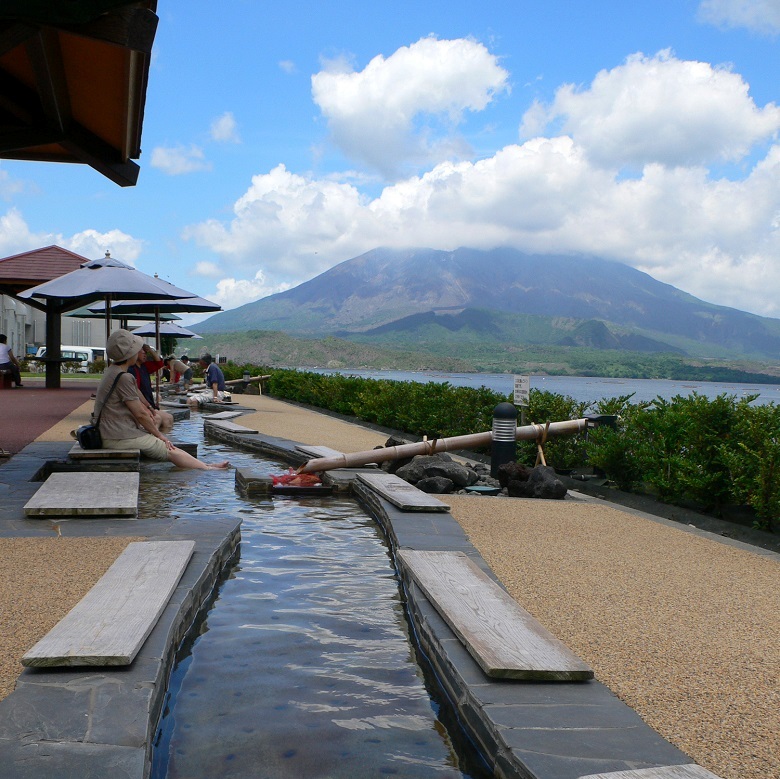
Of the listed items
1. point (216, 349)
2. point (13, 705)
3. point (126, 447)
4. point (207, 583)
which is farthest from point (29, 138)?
point (216, 349)

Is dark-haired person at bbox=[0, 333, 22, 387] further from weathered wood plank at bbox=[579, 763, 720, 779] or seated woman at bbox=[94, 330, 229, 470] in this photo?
weathered wood plank at bbox=[579, 763, 720, 779]

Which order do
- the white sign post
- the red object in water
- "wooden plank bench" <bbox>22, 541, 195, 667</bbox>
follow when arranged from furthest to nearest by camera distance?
the white sign post, the red object in water, "wooden plank bench" <bbox>22, 541, 195, 667</bbox>

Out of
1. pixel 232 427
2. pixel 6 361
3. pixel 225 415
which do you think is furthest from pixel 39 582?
pixel 6 361

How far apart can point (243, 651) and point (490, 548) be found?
2.41 m

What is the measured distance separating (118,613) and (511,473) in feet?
19.3

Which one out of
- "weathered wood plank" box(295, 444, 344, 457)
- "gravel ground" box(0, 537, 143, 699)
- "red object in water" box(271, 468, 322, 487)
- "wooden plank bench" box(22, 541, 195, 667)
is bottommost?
"gravel ground" box(0, 537, 143, 699)

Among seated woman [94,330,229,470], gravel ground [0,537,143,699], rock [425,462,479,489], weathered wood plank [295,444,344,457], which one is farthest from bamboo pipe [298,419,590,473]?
gravel ground [0,537,143,699]

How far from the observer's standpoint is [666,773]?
2357 mm

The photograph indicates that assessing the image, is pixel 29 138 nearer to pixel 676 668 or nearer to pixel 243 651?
pixel 243 651

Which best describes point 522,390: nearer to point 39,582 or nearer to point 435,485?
point 435,485

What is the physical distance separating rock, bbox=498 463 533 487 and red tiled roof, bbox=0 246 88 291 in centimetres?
1719

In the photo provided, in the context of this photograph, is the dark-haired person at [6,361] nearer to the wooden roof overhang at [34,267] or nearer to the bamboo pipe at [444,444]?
the wooden roof overhang at [34,267]

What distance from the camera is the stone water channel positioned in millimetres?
2844

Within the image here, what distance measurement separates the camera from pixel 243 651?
3.82 meters
